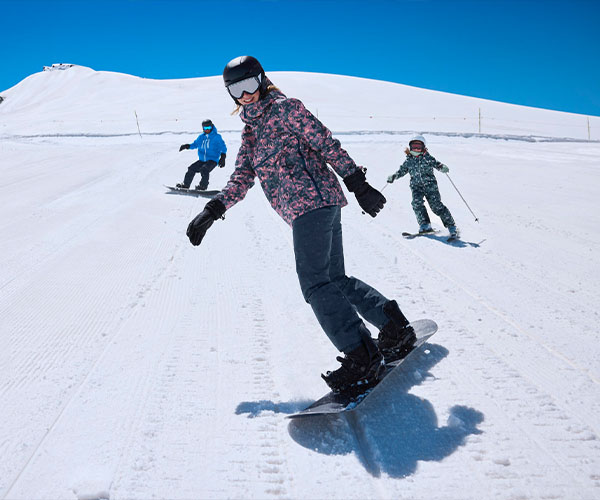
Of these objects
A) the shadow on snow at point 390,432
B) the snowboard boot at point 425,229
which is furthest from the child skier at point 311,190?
the snowboard boot at point 425,229

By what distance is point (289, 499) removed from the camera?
1655mm

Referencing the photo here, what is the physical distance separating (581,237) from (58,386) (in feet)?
17.9

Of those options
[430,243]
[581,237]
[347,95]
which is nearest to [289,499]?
[430,243]

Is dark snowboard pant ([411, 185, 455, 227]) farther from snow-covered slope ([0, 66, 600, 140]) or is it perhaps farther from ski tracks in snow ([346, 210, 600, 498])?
snow-covered slope ([0, 66, 600, 140])

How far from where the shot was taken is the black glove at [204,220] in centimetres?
244

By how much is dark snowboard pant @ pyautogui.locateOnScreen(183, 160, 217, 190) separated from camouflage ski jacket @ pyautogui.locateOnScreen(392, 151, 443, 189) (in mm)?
4382

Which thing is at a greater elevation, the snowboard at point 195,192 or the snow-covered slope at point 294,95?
the snow-covered slope at point 294,95

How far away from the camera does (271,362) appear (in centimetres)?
268

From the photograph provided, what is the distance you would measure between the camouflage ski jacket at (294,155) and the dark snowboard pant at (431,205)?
376 cm

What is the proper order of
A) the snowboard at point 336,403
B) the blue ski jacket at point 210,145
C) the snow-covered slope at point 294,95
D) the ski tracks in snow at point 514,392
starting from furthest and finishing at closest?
the snow-covered slope at point 294,95 → the blue ski jacket at point 210,145 → the snowboard at point 336,403 → the ski tracks in snow at point 514,392

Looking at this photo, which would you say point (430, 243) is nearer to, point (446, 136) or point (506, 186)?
point (506, 186)

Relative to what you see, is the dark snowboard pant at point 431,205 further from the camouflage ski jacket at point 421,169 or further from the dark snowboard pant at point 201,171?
the dark snowboard pant at point 201,171

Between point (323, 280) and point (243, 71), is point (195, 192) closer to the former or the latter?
point (243, 71)

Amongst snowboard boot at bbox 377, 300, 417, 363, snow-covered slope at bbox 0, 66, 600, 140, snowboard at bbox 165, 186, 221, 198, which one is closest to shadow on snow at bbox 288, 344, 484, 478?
A: snowboard boot at bbox 377, 300, 417, 363
